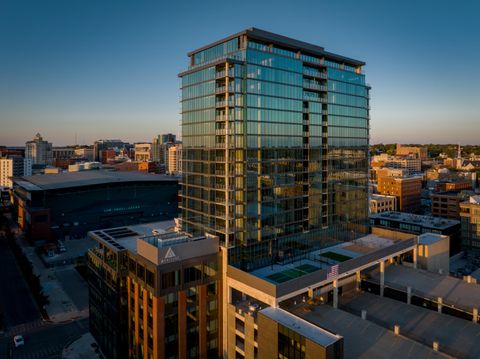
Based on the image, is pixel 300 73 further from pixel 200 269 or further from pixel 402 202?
pixel 402 202

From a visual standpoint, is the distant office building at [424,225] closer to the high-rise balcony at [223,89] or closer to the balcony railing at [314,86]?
the balcony railing at [314,86]

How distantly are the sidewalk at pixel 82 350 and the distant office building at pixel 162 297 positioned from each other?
3.16m

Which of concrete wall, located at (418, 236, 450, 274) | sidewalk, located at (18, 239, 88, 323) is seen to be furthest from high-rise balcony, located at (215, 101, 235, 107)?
sidewalk, located at (18, 239, 88, 323)

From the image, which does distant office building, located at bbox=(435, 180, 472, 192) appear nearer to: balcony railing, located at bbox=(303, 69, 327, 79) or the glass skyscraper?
the glass skyscraper

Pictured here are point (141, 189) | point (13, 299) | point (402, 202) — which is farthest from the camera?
point (402, 202)

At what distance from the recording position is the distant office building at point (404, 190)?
175875 millimetres

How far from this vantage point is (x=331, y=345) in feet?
122

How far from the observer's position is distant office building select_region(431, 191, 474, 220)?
13670 cm

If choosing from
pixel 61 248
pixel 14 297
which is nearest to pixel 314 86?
pixel 14 297

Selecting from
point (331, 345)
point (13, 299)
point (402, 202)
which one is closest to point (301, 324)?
point (331, 345)

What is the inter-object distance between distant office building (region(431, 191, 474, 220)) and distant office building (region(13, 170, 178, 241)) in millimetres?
109441

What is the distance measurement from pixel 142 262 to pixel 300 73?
41720mm

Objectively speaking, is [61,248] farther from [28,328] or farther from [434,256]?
[434,256]

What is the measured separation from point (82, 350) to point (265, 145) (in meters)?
48.6
